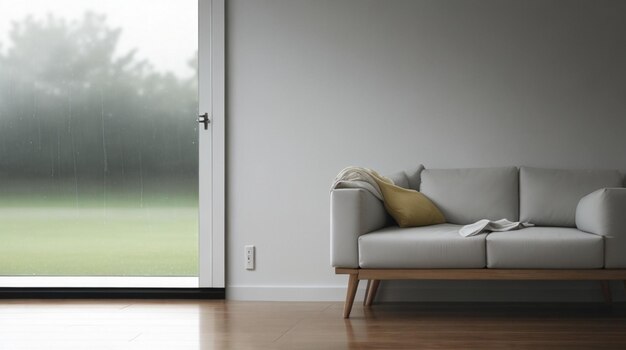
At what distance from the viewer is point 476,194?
179 inches

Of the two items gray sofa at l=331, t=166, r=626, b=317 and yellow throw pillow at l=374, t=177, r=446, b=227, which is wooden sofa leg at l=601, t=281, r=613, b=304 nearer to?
gray sofa at l=331, t=166, r=626, b=317

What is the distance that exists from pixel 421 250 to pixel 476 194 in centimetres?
73

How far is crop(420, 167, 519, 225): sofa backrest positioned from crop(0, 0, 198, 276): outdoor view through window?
149 centimetres

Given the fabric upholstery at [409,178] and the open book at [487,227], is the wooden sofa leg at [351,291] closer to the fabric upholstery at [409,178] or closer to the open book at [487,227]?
the open book at [487,227]

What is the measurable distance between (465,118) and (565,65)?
65 centimetres

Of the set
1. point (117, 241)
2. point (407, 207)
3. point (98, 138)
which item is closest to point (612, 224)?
point (407, 207)

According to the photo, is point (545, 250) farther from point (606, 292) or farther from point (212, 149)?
point (212, 149)

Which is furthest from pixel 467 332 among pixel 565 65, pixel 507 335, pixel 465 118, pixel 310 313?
pixel 565 65

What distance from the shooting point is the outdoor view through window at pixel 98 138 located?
499 centimetres

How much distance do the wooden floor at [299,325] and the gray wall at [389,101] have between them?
413 millimetres

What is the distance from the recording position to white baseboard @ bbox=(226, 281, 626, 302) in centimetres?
468

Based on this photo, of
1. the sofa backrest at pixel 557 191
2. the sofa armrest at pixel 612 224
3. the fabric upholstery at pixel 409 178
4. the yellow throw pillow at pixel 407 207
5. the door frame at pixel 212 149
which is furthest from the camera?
the door frame at pixel 212 149

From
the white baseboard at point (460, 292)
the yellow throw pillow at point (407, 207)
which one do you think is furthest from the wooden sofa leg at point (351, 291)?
the white baseboard at point (460, 292)

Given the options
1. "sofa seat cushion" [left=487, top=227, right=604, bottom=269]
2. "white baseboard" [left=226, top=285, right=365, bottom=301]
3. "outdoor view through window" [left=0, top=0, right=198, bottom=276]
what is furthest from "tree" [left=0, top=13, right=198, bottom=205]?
"sofa seat cushion" [left=487, top=227, right=604, bottom=269]
